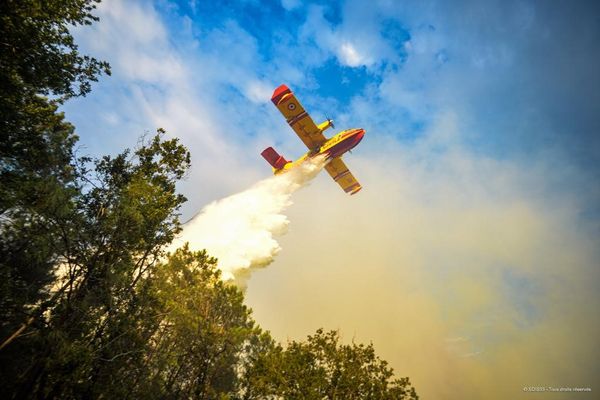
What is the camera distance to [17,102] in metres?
11.3

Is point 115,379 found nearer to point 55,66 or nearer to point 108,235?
point 108,235

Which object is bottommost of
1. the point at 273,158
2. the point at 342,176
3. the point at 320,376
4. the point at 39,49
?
the point at 320,376

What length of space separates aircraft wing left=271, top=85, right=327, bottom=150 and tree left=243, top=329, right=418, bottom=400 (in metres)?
18.5

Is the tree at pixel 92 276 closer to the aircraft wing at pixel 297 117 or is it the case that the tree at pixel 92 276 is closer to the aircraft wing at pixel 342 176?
the aircraft wing at pixel 297 117

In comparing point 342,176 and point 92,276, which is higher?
point 342,176

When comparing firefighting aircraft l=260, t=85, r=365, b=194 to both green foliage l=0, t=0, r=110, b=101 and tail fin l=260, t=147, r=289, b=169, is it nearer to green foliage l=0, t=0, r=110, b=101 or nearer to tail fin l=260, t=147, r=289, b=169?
tail fin l=260, t=147, r=289, b=169

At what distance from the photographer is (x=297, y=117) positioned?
2741cm

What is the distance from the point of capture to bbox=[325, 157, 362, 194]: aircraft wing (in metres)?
33.5

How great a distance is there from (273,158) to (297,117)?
21.3ft

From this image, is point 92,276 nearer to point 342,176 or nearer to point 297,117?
point 297,117

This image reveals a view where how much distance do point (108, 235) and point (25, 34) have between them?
25.7ft

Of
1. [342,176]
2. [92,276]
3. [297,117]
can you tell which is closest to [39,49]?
[92,276]

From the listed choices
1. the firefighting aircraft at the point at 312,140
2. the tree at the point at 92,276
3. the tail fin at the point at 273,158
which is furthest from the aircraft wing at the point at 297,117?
the tree at the point at 92,276

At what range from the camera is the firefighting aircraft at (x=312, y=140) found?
26703mm
